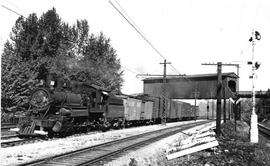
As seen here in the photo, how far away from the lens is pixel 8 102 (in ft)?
107

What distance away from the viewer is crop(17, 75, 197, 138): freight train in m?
16.1

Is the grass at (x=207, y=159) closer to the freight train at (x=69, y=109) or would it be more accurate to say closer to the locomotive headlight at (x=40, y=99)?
the freight train at (x=69, y=109)

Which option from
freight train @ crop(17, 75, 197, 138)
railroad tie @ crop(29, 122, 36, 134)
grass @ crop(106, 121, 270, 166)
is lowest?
grass @ crop(106, 121, 270, 166)

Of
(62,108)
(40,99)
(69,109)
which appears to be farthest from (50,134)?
(40,99)

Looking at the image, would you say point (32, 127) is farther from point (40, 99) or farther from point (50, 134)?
point (40, 99)

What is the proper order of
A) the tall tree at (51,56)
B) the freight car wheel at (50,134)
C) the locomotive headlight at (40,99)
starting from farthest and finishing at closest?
the tall tree at (51,56) → the freight car wheel at (50,134) → the locomotive headlight at (40,99)

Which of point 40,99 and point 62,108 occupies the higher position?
point 40,99

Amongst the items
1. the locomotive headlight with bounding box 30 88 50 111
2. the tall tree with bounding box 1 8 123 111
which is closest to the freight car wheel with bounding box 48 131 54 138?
the locomotive headlight with bounding box 30 88 50 111

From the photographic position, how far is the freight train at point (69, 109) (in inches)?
634

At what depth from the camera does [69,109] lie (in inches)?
681

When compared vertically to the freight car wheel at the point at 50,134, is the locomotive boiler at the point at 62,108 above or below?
above

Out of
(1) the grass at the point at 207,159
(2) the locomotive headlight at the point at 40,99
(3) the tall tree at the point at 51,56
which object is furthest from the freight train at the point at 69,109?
(3) the tall tree at the point at 51,56

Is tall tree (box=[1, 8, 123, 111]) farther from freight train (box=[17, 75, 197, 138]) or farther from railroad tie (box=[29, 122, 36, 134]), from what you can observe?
railroad tie (box=[29, 122, 36, 134])

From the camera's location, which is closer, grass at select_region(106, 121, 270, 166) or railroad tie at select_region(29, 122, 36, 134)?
grass at select_region(106, 121, 270, 166)
